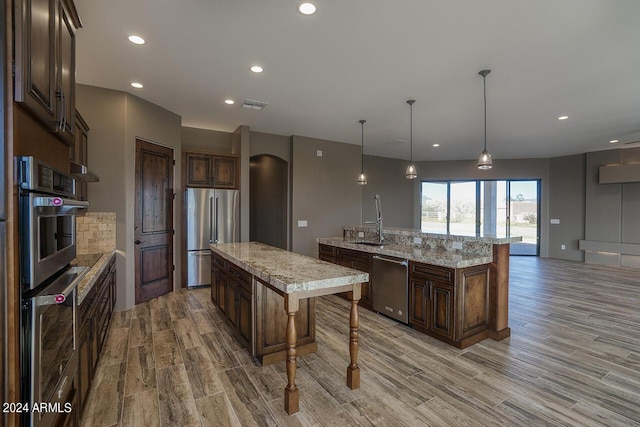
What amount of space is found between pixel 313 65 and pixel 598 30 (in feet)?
8.52

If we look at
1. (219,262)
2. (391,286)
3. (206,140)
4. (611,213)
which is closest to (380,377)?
(391,286)

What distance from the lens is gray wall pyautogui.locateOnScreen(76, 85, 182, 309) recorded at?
154 inches

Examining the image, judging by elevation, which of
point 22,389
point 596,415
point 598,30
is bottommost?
point 596,415

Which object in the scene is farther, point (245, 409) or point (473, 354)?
point (473, 354)

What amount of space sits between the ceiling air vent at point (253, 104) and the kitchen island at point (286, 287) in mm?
2187

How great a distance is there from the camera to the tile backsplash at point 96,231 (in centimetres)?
378

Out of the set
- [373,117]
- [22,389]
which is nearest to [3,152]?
[22,389]

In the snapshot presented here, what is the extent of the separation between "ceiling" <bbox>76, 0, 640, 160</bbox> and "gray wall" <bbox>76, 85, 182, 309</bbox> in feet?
0.78

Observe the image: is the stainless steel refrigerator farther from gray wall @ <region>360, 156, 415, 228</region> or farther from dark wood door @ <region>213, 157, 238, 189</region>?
gray wall @ <region>360, 156, 415, 228</region>

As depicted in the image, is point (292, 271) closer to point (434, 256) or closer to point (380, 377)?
point (380, 377)

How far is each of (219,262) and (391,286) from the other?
7.14 ft

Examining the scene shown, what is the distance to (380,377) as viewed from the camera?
2506mm

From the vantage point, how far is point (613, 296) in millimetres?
4918

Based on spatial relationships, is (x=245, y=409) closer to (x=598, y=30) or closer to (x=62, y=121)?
(x=62, y=121)
